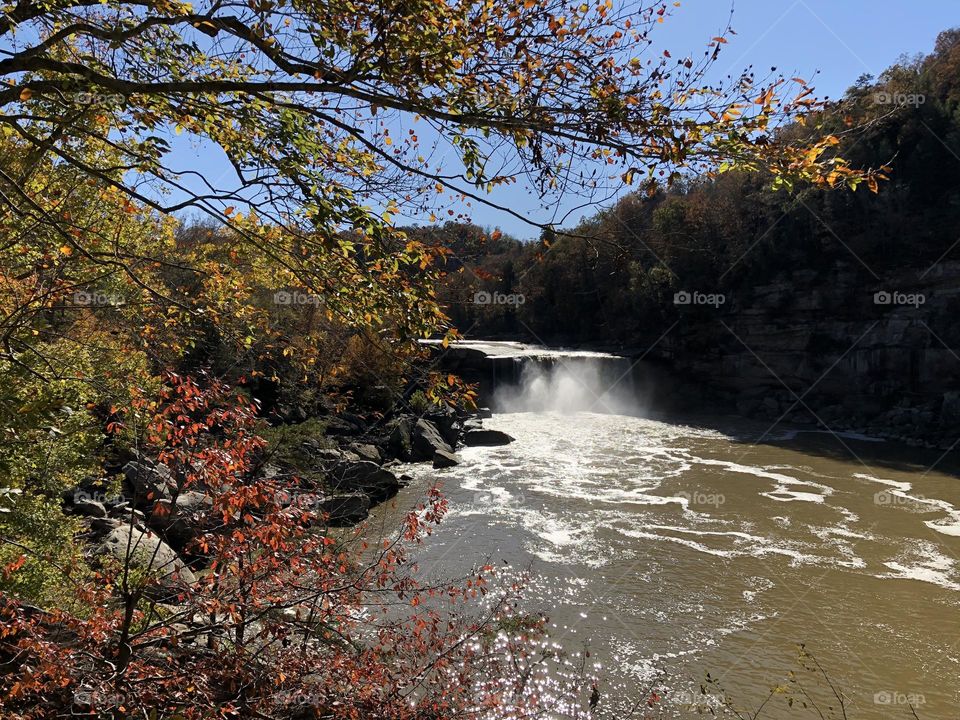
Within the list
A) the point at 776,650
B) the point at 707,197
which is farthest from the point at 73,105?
the point at 707,197

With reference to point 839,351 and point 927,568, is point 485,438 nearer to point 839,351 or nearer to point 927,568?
point 927,568

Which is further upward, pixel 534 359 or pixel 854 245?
pixel 854 245

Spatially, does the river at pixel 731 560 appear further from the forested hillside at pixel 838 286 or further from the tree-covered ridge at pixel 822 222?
the tree-covered ridge at pixel 822 222

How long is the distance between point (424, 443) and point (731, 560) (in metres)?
10.2

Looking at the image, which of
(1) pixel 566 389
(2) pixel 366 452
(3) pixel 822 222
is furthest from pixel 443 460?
(3) pixel 822 222

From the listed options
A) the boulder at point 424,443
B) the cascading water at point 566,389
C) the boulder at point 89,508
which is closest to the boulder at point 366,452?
the boulder at point 424,443

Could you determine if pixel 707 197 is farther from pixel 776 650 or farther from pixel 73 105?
pixel 73 105

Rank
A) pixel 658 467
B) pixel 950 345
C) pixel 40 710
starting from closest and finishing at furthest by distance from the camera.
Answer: pixel 40 710 < pixel 658 467 < pixel 950 345

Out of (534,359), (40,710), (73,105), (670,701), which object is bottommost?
(670,701)

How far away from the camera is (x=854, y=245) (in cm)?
2916

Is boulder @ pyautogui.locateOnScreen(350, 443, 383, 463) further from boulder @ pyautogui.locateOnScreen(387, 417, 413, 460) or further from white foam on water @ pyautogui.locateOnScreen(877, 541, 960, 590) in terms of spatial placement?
white foam on water @ pyautogui.locateOnScreen(877, 541, 960, 590)

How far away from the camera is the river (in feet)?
23.2

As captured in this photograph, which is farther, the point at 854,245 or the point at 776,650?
the point at 854,245

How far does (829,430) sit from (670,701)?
21927 millimetres
